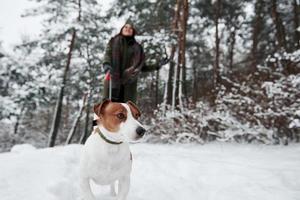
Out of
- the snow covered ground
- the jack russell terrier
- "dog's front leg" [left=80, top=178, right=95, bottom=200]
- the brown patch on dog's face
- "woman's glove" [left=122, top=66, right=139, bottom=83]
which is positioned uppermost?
"woman's glove" [left=122, top=66, right=139, bottom=83]

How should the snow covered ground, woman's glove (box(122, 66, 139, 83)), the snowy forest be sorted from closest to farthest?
the snow covered ground, woman's glove (box(122, 66, 139, 83)), the snowy forest

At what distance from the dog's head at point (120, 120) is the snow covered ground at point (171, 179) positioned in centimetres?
90

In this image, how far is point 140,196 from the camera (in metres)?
3.28

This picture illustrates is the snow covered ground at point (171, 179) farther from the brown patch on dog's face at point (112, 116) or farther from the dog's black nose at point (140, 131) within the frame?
the dog's black nose at point (140, 131)

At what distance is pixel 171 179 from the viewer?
13.0 feet

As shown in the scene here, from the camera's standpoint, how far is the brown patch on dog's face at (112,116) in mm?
2572

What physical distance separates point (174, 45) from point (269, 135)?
6256 millimetres

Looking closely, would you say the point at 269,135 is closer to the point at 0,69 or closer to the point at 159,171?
the point at 159,171

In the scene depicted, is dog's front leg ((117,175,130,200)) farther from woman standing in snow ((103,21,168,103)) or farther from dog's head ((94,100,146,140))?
woman standing in snow ((103,21,168,103))

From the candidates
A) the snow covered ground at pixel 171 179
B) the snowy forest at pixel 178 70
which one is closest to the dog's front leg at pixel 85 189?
the snow covered ground at pixel 171 179

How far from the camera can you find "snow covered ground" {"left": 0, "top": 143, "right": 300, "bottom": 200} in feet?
10.1

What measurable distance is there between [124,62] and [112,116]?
2.30 metres

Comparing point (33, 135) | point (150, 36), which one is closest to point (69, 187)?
point (150, 36)

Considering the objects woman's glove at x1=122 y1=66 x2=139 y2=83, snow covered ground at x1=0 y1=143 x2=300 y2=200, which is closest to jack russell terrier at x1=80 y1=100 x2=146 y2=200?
snow covered ground at x1=0 y1=143 x2=300 y2=200
